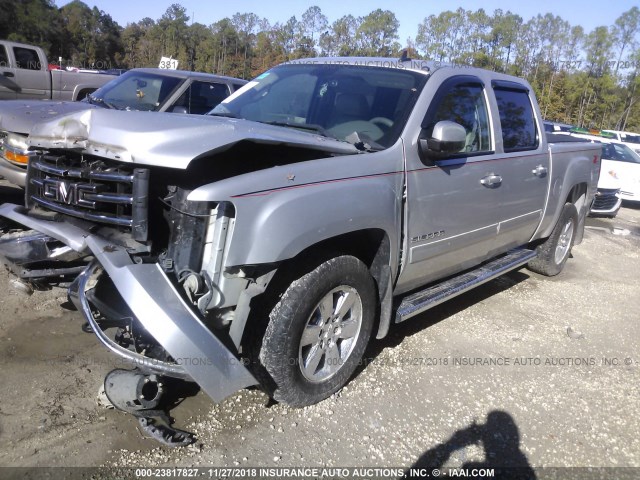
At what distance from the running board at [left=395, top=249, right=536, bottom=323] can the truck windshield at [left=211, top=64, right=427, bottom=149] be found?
44.5 inches

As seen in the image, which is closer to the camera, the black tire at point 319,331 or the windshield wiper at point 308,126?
the black tire at point 319,331

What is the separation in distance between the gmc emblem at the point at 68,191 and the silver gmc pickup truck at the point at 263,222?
14 millimetres

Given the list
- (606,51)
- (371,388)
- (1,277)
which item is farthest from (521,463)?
(606,51)

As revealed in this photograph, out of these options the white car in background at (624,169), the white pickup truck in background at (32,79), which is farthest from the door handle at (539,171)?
the white car in background at (624,169)

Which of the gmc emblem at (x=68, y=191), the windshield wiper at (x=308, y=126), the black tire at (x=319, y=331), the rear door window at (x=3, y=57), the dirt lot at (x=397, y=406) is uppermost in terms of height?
the rear door window at (x=3, y=57)

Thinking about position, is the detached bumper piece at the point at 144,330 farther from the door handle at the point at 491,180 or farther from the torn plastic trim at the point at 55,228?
the door handle at the point at 491,180

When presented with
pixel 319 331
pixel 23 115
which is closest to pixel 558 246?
pixel 319 331

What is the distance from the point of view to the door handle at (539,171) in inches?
195

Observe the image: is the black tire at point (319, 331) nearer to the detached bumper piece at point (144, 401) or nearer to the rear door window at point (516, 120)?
the detached bumper piece at point (144, 401)

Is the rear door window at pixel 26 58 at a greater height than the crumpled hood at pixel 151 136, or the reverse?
the rear door window at pixel 26 58

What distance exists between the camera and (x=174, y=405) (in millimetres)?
3154

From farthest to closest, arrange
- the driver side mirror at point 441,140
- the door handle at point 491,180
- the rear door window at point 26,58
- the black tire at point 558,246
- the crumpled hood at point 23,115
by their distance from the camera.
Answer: the rear door window at point 26,58, the black tire at point 558,246, the crumpled hood at point 23,115, the door handle at point 491,180, the driver side mirror at point 441,140

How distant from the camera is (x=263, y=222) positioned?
258cm

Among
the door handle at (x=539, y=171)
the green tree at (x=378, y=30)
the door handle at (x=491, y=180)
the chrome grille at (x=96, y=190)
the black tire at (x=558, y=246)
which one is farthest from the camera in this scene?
the green tree at (x=378, y=30)
